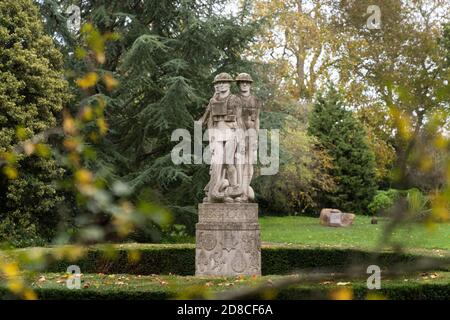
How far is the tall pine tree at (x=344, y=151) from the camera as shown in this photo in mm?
26844

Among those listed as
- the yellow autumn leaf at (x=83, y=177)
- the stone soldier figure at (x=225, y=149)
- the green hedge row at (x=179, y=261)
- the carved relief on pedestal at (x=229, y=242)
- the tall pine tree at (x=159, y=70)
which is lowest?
the green hedge row at (x=179, y=261)

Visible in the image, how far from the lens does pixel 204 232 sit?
1030 cm

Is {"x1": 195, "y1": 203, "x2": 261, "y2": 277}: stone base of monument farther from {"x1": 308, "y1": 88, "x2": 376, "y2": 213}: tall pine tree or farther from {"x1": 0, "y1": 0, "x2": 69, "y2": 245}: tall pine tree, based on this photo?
{"x1": 308, "y1": 88, "x2": 376, "y2": 213}: tall pine tree

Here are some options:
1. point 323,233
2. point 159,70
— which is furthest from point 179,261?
point 323,233

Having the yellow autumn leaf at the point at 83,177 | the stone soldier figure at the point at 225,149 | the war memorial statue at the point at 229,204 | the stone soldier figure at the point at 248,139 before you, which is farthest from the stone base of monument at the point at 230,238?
the yellow autumn leaf at the point at 83,177

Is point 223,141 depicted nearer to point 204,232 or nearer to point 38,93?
point 204,232

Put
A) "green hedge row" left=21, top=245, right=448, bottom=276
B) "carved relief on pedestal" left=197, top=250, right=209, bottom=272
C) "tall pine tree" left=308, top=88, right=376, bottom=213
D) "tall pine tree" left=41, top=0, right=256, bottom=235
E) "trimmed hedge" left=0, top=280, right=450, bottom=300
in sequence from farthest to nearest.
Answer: "tall pine tree" left=308, top=88, right=376, bottom=213
"tall pine tree" left=41, top=0, right=256, bottom=235
"green hedge row" left=21, top=245, right=448, bottom=276
"carved relief on pedestal" left=197, top=250, right=209, bottom=272
"trimmed hedge" left=0, top=280, right=450, bottom=300

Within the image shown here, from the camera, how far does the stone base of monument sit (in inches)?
403

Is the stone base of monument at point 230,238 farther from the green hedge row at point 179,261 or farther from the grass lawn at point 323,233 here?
the grass lawn at point 323,233

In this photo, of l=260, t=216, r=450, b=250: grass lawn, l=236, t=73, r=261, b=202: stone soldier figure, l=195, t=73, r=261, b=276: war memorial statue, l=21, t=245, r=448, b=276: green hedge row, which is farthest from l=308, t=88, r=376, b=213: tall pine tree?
l=195, t=73, r=261, b=276: war memorial statue

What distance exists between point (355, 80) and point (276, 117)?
38.3ft

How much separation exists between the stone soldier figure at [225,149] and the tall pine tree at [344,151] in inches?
658

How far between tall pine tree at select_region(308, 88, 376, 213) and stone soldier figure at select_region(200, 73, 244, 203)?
54.8 ft
